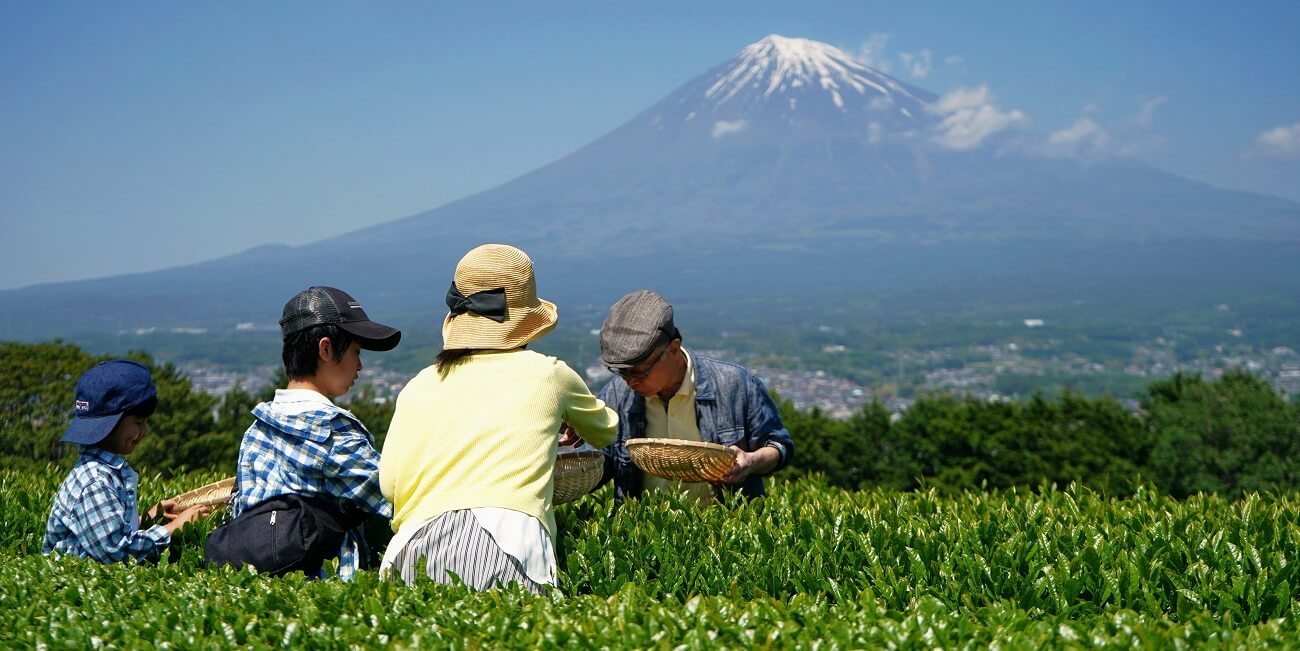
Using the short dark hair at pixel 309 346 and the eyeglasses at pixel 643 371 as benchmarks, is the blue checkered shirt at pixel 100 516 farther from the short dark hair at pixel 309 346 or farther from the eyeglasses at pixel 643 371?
the eyeglasses at pixel 643 371

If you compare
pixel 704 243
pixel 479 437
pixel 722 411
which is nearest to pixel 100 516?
pixel 479 437

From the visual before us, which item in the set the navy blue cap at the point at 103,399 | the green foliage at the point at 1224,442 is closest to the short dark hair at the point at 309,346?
the navy blue cap at the point at 103,399

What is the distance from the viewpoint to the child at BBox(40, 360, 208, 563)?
3.84 m

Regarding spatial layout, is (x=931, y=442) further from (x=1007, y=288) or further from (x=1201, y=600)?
(x=1007, y=288)

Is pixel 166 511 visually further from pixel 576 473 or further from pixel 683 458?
pixel 683 458

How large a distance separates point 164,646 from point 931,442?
10.4m

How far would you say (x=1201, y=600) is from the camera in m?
3.46

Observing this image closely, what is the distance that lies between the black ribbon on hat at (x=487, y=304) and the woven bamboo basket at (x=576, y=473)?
64cm

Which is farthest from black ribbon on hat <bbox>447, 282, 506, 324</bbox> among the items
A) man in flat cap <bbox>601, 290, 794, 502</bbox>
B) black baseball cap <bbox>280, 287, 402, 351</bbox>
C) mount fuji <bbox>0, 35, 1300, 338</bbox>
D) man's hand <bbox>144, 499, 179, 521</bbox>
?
mount fuji <bbox>0, 35, 1300, 338</bbox>

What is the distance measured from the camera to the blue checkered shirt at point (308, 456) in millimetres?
3555

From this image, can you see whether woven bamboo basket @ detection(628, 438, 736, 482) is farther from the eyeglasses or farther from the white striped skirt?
the white striped skirt

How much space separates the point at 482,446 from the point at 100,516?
5.30 feet

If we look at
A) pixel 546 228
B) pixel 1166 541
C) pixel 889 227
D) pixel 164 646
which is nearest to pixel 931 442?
pixel 1166 541

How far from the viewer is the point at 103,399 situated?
3.84m
